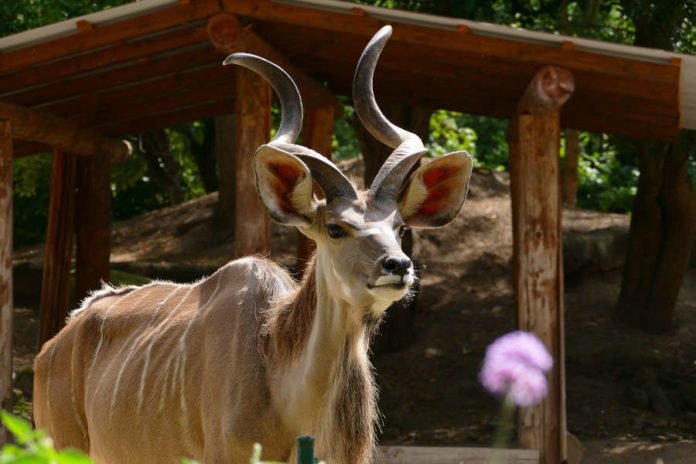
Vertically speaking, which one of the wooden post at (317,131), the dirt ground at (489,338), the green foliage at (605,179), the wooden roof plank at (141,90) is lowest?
the dirt ground at (489,338)

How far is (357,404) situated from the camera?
4.15 metres

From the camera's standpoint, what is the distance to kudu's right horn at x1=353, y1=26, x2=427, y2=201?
167 inches

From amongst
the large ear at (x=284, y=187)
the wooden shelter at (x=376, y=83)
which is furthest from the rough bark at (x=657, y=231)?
the large ear at (x=284, y=187)

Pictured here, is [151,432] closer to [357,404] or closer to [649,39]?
[357,404]

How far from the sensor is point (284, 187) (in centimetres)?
427

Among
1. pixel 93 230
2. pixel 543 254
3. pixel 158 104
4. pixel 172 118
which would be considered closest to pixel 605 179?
pixel 172 118

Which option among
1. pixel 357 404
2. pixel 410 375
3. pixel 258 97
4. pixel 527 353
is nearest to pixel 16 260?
pixel 410 375

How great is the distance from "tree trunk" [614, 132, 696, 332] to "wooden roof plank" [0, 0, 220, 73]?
525 cm

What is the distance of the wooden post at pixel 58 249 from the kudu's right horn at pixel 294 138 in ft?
19.4

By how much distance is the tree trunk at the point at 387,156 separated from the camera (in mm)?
11055

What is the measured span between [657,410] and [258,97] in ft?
15.6

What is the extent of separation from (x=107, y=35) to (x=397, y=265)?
173 inches

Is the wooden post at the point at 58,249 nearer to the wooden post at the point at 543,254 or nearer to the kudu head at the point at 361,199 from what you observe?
the wooden post at the point at 543,254

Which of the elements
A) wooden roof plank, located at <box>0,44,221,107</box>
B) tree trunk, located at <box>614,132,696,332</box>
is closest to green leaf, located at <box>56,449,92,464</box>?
wooden roof plank, located at <box>0,44,221,107</box>
